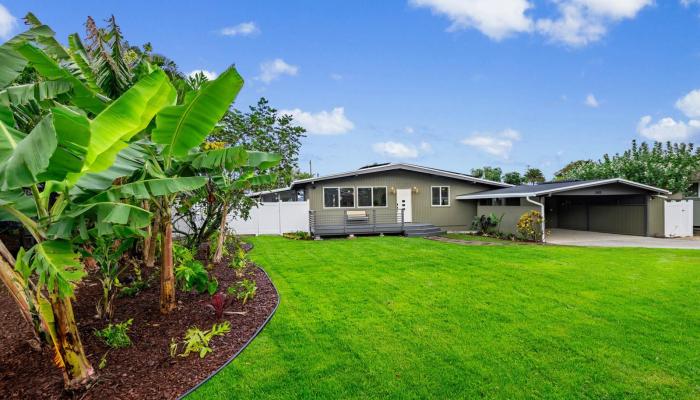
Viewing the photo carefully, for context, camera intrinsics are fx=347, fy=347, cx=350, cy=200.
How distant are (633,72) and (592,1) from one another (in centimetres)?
717

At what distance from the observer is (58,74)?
296 cm

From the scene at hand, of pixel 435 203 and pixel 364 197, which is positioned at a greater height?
pixel 364 197

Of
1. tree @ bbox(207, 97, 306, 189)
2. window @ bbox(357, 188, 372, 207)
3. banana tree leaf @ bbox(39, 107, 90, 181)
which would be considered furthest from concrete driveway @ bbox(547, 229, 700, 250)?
banana tree leaf @ bbox(39, 107, 90, 181)

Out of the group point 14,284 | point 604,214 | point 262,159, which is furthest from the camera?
point 604,214

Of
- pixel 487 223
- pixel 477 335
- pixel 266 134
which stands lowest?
pixel 477 335

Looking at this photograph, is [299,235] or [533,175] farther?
[533,175]

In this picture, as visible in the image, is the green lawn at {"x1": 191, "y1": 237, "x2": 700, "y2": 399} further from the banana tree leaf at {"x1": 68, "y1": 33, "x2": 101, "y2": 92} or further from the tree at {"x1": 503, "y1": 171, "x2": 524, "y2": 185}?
the tree at {"x1": 503, "y1": 171, "x2": 524, "y2": 185}

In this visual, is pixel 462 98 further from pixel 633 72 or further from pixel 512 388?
pixel 512 388

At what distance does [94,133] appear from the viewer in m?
2.30

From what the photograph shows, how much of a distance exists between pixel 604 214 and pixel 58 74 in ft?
66.3

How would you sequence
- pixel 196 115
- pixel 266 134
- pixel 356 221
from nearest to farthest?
pixel 196 115
pixel 266 134
pixel 356 221

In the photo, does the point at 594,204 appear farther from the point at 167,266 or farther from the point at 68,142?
the point at 68,142

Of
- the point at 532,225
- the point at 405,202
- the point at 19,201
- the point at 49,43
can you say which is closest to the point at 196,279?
the point at 19,201

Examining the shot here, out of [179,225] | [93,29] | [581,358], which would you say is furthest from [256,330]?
[179,225]
